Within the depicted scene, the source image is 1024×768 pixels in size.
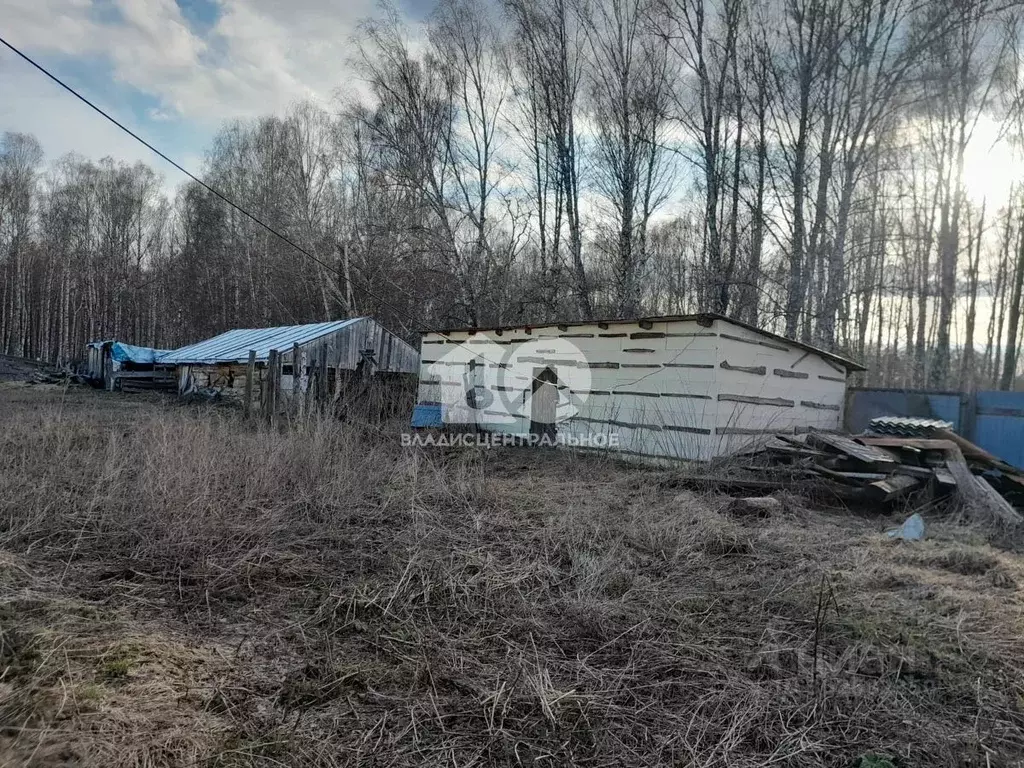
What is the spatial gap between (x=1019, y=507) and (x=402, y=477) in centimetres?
831

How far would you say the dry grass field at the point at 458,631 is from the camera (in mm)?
2205

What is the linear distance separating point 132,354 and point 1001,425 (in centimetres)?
2688

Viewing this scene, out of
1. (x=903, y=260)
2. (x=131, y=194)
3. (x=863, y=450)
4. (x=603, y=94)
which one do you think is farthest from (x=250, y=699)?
(x=131, y=194)

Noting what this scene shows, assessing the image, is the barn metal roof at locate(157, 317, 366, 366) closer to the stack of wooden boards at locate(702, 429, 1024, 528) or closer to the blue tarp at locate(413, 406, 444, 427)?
the blue tarp at locate(413, 406, 444, 427)

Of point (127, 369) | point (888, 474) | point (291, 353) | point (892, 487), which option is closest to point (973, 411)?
point (888, 474)

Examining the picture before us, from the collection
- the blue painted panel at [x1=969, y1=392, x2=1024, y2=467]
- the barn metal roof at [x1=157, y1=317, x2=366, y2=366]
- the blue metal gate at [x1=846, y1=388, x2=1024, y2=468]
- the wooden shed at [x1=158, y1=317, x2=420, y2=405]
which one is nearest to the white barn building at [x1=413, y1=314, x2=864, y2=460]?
the blue metal gate at [x1=846, y1=388, x2=1024, y2=468]

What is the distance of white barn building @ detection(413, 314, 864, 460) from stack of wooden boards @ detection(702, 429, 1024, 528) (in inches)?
45.8

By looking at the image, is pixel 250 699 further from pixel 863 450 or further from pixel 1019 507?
pixel 1019 507

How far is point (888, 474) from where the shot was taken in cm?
757

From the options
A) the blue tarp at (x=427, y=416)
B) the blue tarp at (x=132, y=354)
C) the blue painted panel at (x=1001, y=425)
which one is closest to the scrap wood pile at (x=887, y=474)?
the blue painted panel at (x=1001, y=425)

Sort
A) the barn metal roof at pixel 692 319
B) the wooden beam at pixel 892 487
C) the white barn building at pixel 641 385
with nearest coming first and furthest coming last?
1. the wooden beam at pixel 892 487
2. the barn metal roof at pixel 692 319
3. the white barn building at pixel 641 385

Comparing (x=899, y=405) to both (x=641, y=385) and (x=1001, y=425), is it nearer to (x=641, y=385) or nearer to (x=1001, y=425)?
(x=1001, y=425)

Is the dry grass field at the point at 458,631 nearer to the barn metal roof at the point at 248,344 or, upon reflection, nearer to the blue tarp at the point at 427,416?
the blue tarp at the point at 427,416

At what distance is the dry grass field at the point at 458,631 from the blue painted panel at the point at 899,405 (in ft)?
19.9
